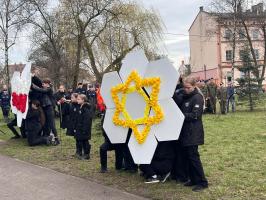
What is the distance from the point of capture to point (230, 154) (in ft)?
31.3

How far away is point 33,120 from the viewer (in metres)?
12.8

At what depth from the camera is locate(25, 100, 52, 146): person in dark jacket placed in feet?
41.7

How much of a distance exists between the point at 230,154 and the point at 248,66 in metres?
13.0

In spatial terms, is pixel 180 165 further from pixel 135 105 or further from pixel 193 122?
pixel 135 105

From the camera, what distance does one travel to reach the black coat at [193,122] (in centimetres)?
673

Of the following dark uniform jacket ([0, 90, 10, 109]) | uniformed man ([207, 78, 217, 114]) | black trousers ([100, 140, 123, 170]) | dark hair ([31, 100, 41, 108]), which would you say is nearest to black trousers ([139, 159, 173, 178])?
black trousers ([100, 140, 123, 170])

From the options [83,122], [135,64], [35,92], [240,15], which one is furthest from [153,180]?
[240,15]

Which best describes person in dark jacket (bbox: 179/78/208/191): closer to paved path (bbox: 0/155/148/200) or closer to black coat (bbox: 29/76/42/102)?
paved path (bbox: 0/155/148/200)

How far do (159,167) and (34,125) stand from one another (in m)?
6.30

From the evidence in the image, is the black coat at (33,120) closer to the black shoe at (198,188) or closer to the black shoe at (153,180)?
the black shoe at (153,180)

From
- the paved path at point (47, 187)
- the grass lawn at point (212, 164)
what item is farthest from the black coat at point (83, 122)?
the paved path at point (47, 187)

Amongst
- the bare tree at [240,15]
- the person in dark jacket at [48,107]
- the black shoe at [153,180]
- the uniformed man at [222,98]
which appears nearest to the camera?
the black shoe at [153,180]

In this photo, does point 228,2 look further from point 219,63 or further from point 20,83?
point 219,63

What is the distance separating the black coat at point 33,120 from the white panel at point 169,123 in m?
6.36
